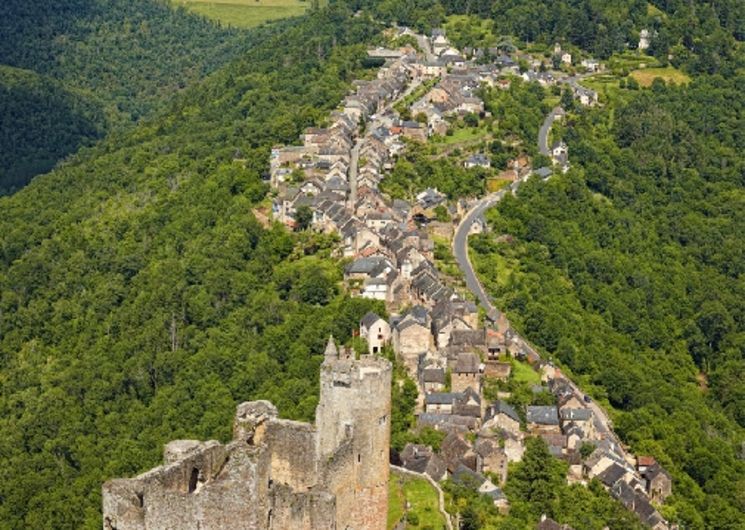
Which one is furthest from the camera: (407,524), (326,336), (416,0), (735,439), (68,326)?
(416,0)

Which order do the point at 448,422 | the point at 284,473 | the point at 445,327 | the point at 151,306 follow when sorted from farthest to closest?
the point at 151,306 → the point at 445,327 → the point at 448,422 → the point at 284,473

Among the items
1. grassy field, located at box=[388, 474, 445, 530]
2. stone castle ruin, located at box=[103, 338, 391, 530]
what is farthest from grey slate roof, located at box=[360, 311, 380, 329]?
stone castle ruin, located at box=[103, 338, 391, 530]

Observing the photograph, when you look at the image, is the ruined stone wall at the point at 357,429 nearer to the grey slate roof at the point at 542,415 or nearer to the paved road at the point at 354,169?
the grey slate roof at the point at 542,415

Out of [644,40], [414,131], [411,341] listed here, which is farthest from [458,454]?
[644,40]

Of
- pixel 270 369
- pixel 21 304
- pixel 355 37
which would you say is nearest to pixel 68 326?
pixel 21 304

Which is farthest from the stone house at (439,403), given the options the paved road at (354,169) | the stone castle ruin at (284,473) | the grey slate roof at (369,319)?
the paved road at (354,169)

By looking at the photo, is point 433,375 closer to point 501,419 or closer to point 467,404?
point 467,404

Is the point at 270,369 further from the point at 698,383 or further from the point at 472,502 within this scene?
the point at 698,383
